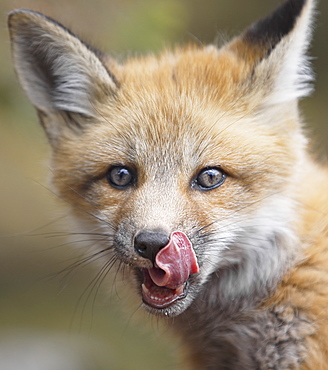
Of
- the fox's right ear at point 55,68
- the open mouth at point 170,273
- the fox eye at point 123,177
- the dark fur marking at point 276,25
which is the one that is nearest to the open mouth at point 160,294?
the open mouth at point 170,273

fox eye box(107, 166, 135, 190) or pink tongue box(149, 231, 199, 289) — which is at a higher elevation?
fox eye box(107, 166, 135, 190)

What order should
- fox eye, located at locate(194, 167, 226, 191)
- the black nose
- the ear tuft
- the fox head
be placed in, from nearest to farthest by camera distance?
1. the black nose
2. the fox head
3. fox eye, located at locate(194, 167, 226, 191)
4. the ear tuft

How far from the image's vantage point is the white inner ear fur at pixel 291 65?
11.5 feet

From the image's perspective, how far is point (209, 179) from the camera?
3447 mm

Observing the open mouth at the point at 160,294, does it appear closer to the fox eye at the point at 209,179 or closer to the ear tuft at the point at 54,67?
the fox eye at the point at 209,179

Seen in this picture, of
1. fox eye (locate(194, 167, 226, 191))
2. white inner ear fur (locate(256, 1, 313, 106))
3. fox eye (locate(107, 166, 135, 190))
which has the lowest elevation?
fox eye (locate(107, 166, 135, 190))

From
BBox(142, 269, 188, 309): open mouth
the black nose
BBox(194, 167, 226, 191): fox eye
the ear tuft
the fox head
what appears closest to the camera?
the black nose

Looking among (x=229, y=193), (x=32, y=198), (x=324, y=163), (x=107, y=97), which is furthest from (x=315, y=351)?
(x=32, y=198)

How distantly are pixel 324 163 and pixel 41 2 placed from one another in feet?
11.6

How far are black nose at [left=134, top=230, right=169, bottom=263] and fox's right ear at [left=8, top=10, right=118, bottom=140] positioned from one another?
1.28 m

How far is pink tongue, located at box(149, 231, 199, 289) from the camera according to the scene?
2.99m

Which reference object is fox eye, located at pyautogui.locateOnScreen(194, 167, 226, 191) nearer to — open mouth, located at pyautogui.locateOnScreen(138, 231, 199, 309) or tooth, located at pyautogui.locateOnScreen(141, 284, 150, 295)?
open mouth, located at pyautogui.locateOnScreen(138, 231, 199, 309)

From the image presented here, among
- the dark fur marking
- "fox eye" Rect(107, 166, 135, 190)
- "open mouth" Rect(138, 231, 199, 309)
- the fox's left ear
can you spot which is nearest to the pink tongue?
"open mouth" Rect(138, 231, 199, 309)

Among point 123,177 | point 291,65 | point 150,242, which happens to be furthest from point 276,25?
point 150,242
